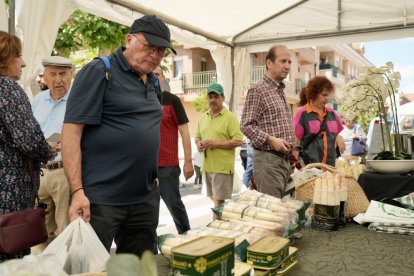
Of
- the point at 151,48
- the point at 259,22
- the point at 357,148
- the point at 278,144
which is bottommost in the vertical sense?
the point at 357,148

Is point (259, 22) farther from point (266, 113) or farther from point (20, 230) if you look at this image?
point (20, 230)

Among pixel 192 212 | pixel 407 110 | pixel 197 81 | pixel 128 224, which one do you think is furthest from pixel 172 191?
pixel 197 81

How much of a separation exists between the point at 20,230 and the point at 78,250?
877mm

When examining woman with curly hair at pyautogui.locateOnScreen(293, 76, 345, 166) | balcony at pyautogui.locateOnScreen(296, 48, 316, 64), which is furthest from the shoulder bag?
balcony at pyautogui.locateOnScreen(296, 48, 316, 64)

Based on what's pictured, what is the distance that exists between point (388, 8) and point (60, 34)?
5.05 meters

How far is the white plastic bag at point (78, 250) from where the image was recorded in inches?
41.4

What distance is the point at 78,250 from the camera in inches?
43.8

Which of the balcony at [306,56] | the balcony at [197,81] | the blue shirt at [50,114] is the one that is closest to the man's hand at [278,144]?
the blue shirt at [50,114]

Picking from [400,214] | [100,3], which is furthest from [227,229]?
[100,3]

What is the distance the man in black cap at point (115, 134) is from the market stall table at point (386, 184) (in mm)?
1273

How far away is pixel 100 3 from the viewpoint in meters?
3.87

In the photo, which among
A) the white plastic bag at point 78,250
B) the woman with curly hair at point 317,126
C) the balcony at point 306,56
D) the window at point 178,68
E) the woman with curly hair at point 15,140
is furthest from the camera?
the balcony at point 306,56

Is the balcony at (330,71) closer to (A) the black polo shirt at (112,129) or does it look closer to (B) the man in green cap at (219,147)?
(B) the man in green cap at (219,147)

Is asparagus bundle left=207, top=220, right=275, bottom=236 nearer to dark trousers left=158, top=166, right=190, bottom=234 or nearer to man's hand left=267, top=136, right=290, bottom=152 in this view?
man's hand left=267, top=136, right=290, bottom=152
